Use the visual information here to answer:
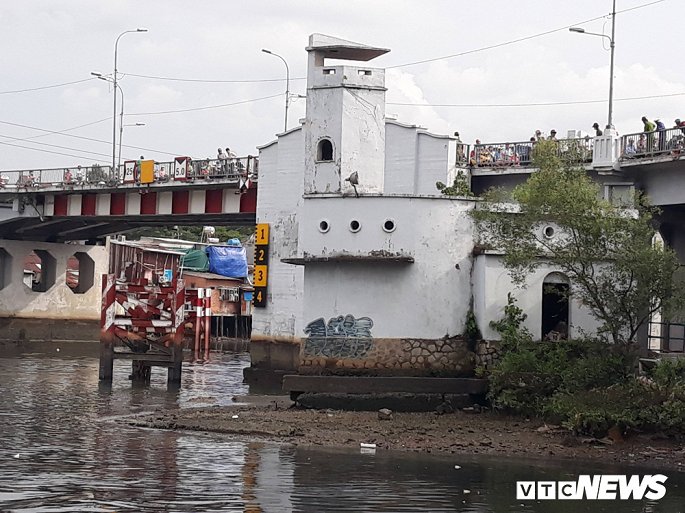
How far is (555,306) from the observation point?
33.2 meters

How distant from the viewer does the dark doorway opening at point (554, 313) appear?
105 feet

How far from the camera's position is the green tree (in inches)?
1152

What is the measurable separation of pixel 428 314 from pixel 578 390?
4.69m

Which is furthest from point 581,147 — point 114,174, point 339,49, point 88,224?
point 88,224

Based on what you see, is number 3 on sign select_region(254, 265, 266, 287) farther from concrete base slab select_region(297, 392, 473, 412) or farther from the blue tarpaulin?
the blue tarpaulin

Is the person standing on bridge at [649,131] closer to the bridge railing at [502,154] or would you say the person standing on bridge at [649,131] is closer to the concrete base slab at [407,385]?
the bridge railing at [502,154]

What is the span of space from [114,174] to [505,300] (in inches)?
1338

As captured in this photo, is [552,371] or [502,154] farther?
[502,154]

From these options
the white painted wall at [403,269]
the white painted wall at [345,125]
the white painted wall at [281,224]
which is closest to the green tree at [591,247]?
the white painted wall at [403,269]

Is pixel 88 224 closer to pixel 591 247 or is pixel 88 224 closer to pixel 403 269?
pixel 403 269

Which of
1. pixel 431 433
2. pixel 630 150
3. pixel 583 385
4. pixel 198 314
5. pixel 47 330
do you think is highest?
pixel 630 150

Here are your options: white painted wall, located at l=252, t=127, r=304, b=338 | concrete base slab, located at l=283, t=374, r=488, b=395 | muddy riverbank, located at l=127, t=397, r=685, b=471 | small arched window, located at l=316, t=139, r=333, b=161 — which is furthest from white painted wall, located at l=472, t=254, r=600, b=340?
white painted wall, located at l=252, t=127, r=304, b=338

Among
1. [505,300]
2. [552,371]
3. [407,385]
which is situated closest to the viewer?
[552,371]

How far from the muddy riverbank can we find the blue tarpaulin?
173ft
